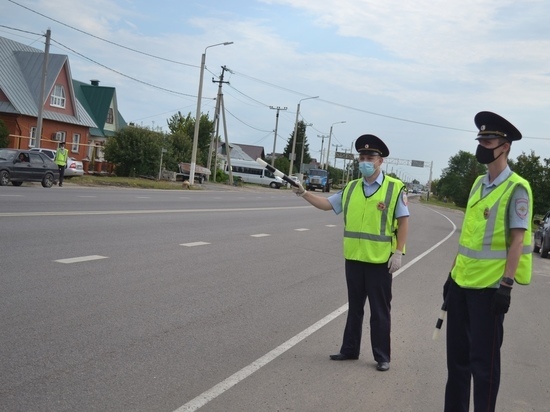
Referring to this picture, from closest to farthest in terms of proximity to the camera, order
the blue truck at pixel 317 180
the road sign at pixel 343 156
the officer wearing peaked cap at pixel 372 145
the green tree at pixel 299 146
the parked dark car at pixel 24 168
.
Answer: the officer wearing peaked cap at pixel 372 145 < the parked dark car at pixel 24 168 < the blue truck at pixel 317 180 < the green tree at pixel 299 146 < the road sign at pixel 343 156

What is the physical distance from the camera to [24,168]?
2770 cm

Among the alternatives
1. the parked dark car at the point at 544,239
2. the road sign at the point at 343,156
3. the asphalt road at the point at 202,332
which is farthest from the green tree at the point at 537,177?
the road sign at the point at 343,156

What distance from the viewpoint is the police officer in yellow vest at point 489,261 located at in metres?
4.46

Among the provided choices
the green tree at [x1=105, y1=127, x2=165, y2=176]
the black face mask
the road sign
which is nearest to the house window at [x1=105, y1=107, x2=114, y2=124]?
the green tree at [x1=105, y1=127, x2=165, y2=176]

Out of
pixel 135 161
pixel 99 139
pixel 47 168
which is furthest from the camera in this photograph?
pixel 99 139

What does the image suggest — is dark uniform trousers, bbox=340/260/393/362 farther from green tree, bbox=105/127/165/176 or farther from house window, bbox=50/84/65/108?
house window, bbox=50/84/65/108

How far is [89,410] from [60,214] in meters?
12.7

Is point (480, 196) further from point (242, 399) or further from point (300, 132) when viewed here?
point (300, 132)

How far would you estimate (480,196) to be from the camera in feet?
15.5

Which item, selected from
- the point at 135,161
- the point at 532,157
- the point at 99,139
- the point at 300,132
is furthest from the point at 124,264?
the point at 300,132

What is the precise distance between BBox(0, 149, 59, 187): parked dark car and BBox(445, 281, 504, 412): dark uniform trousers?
24931mm

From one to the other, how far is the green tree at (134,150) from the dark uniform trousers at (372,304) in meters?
43.4

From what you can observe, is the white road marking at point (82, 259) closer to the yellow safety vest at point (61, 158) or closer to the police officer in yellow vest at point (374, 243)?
the police officer in yellow vest at point (374, 243)

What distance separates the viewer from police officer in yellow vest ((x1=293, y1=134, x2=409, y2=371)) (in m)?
6.30
